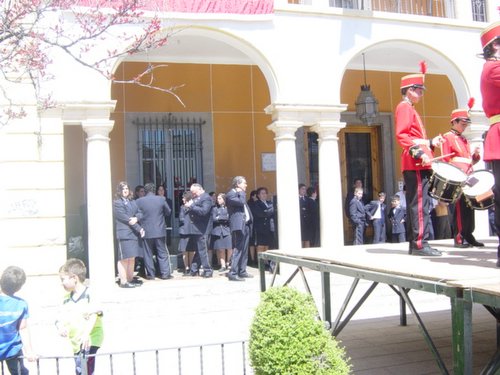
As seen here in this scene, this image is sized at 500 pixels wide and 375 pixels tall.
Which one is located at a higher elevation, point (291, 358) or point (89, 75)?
point (89, 75)

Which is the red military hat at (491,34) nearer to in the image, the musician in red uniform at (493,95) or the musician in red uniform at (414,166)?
the musician in red uniform at (493,95)

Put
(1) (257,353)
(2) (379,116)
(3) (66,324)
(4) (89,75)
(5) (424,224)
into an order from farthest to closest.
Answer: (2) (379,116) → (4) (89,75) → (5) (424,224) → (3) (66,324) → (1) (257,353)

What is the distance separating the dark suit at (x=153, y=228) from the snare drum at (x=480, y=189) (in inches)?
233

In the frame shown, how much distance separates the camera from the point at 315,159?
47.0ft

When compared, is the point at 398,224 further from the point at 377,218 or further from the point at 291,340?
the point at 291,340

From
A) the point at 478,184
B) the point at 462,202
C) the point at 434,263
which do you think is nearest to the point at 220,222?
the point at 462,202

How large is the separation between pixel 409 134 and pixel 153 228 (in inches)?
218

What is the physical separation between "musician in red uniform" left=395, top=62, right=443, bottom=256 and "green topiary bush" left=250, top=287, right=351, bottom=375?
1.52 meters

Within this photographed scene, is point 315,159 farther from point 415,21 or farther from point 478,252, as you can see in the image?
point 478,252

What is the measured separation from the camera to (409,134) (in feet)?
18.0

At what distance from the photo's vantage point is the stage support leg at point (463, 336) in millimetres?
3283

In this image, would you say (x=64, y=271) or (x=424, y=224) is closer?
(x=64, y=271)

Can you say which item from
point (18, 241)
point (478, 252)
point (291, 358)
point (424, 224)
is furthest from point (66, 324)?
point (18, 241)

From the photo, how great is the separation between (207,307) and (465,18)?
8013 millimetres
